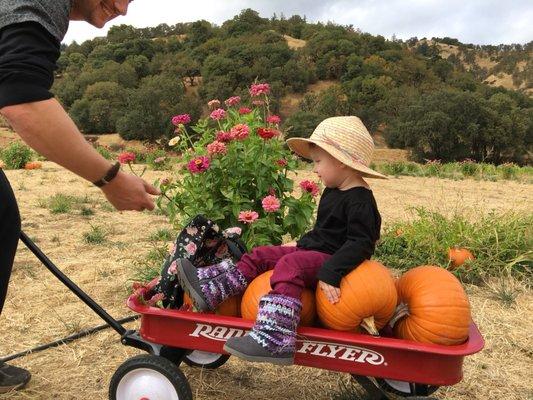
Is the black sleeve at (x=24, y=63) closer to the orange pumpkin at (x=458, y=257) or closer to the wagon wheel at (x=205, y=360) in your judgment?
the wagon wheel at (x=205, y=360)

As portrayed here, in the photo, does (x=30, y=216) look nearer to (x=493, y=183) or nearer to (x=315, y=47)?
(x=493, y=183)

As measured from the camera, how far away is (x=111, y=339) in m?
3.47

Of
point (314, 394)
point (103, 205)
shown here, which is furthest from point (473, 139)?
point (314, 394)

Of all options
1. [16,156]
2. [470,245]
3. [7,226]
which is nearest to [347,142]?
[7,226]

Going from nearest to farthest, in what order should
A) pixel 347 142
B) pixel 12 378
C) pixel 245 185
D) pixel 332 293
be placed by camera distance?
pixel 332 293, pixel 347 142, pixel 12 378, pixel 245 185

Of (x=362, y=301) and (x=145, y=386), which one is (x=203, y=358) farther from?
(x=362, y=301)

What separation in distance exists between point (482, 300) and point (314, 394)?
1854 mm

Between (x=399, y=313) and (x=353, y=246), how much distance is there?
392 millimetres

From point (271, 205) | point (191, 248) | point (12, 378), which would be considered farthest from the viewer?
point (271, 205)

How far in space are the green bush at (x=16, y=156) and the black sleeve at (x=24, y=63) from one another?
1054cm

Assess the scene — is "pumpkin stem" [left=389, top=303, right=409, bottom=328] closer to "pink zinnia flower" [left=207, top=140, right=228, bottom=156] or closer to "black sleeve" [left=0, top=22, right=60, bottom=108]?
"pink zinnia flower" [left=207, top=140, right=228, bottom=156]

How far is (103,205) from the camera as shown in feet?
24.5

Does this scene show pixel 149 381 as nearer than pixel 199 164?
Yes

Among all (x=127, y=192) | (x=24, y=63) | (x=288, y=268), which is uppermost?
(x=24, y=63)
